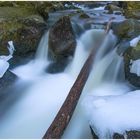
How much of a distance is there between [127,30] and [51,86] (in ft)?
7.29

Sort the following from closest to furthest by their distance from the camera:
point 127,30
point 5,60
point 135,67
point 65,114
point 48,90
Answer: point 65,114, point 135,67, point 48,90, point 5,60, point 127,30

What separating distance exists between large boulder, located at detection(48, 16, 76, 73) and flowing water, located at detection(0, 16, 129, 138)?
0.59 ft

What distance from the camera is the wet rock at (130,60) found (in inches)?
224

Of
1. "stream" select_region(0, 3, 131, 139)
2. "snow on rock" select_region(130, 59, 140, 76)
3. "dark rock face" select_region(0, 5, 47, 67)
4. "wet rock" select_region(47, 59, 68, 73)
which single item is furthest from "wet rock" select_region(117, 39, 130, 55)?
"dark rock face" select_region(0, 5, 47, 67)

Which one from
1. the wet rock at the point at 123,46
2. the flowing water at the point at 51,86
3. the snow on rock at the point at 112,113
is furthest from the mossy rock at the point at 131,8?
the snow on rock at the point at 112,113

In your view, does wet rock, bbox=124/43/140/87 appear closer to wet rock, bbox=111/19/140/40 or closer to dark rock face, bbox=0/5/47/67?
wet rock, bbox=111/19/140/40

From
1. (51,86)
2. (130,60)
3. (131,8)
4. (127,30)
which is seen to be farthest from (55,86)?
(131,8)

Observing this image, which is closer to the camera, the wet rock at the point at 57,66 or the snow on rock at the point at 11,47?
the wet rock at the point at 57,66

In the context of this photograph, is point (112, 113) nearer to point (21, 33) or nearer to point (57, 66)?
point (57, 66)

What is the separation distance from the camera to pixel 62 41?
Result: 262 inches

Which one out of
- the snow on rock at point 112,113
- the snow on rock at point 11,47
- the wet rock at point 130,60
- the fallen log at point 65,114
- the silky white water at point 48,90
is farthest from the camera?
the snow on rock at point 11,47

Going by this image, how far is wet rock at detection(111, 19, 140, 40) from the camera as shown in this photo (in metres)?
6.96

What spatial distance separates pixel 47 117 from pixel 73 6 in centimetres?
637

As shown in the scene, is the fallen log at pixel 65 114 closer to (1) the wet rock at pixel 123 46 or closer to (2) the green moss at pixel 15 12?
(1) the wet rock at pixel 123 46
